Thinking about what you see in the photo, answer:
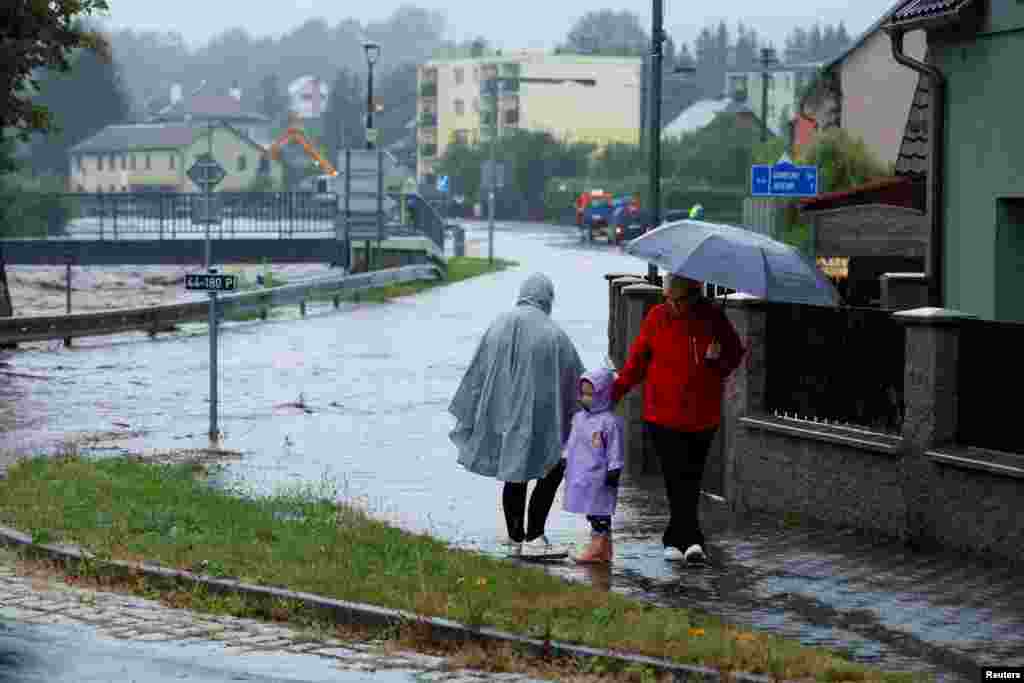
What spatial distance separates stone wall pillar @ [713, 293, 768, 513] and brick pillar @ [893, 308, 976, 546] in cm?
177

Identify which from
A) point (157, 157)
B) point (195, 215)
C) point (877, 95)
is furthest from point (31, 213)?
point (157, 157)

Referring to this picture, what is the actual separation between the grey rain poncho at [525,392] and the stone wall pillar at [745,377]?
248cm

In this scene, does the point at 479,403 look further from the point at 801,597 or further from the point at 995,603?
the point at 995,603

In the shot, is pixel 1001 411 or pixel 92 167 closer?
pixel 1001 411

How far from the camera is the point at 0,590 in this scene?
1055 centimetres

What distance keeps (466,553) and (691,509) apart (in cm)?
132

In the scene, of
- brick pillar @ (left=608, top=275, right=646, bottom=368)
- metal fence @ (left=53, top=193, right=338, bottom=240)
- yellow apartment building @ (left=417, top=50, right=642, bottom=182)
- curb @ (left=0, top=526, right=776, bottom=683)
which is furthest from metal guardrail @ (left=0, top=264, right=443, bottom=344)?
yellow apartment building @ (left=417, top=50, right=642, bottom=182)

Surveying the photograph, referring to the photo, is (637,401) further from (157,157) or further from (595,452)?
(157,157)

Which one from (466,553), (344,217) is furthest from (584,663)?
(344,217)

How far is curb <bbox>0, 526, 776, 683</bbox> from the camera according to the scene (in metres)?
8.26

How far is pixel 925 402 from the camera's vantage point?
12.0 metres

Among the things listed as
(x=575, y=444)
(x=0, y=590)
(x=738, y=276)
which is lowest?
(x=0, y=590)

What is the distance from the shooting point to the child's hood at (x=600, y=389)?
447 inches

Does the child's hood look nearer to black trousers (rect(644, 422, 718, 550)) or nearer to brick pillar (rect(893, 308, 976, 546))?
black trousers (rect(644, 422, 718, 550))
